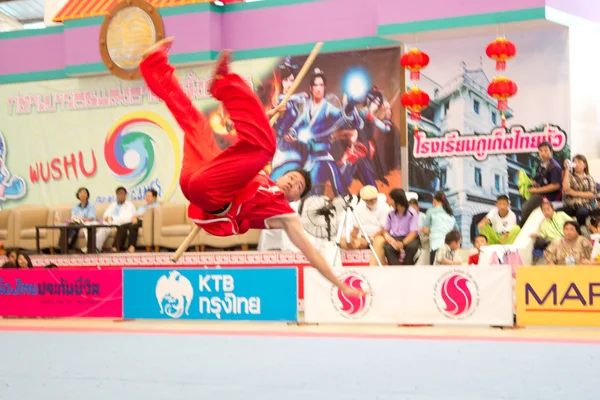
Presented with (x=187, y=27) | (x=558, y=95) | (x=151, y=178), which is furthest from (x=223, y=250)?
(x=558, y=95)

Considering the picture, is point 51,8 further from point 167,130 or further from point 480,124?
point 480,124

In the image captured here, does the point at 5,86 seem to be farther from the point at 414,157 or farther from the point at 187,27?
the point at 414,157

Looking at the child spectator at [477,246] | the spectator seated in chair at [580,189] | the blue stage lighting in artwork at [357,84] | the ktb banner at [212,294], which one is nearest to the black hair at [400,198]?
the child spectator at [477,246]

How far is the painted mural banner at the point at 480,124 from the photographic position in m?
12.2

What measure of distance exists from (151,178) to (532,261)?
6.72 metres

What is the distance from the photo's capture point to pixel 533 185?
11023mm

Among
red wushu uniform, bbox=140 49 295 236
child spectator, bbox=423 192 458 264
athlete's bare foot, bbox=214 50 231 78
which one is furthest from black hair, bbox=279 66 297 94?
athlete's bare foot, bbox=214 50 231 78

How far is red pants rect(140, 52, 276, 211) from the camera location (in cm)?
536

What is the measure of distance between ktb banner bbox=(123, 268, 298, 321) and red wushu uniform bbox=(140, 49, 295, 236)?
4645mm

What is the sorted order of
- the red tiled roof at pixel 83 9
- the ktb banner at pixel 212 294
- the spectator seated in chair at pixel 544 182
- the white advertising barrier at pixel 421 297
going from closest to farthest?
the white advertising barrier at pixel 421 297 < the ktb banner at pixel 212 294 < the spectator seated in chair at pixel 544 182 < the red tiled roof at pixel 83 9

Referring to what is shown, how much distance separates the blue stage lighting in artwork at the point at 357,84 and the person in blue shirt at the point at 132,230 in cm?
329

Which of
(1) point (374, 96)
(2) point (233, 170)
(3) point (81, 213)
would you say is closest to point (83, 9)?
(3) point (81, 213)

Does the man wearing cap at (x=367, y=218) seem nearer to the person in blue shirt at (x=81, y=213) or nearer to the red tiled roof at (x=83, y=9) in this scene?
the person in blue shirt at (x=81, y=213)

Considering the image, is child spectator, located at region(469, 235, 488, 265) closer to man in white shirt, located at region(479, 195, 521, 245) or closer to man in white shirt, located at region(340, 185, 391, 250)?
man in white shirt, located at region(479, 195, 521, 245)
